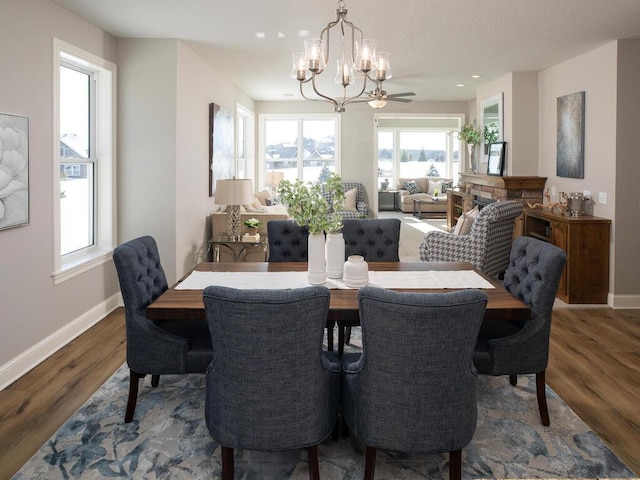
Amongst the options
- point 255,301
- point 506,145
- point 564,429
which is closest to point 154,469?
point 255,301

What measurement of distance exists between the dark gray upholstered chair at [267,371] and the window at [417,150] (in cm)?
1313

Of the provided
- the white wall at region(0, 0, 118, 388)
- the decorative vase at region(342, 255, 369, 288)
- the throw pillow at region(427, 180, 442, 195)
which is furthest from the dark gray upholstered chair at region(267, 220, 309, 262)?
the throw pillow at region(427, 180, 442, 195)

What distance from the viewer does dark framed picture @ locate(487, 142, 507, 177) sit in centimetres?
728

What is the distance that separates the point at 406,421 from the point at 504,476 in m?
0.66

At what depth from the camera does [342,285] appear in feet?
9.59

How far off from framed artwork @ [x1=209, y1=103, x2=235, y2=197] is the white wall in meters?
2.18

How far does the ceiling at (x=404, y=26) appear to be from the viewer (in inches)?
158

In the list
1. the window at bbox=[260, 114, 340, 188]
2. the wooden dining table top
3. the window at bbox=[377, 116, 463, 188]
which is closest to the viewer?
the wooden dining table top

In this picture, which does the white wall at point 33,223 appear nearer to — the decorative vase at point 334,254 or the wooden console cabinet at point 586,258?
the decorative vase at point 334,254

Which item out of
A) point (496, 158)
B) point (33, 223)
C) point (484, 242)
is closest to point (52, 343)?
point (33, 223)

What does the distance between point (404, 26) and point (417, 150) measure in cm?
1065

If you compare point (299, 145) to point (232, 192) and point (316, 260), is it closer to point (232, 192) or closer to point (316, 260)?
point (232, 192)

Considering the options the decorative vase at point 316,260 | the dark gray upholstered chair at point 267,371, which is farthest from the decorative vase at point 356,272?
the dark gray upholstered chair at point 267,371

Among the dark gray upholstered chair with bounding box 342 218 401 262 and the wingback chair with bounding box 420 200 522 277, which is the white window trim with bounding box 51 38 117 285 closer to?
the dark gray upholstered chair with bounding box 342 218 401 262
